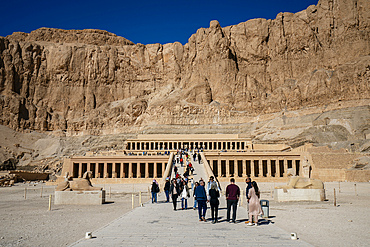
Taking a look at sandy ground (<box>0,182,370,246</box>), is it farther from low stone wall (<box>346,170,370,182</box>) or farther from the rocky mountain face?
the rocky mountain face

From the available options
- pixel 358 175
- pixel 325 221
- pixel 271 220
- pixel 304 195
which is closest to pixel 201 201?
pixel 271 220

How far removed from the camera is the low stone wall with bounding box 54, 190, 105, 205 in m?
22.5

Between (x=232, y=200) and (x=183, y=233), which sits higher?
(x=232, y=200)

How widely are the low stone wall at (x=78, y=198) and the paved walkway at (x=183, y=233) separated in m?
7.68

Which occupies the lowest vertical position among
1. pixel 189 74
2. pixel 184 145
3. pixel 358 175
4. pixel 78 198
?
pixel 78 198

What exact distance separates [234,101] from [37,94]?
78498 millimetres

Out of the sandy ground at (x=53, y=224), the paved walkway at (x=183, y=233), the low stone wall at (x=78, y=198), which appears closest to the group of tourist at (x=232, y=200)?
the paved walkway at (x=183, y=233)

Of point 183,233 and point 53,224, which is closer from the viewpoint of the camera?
point 183,233

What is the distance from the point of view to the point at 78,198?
74.3ft

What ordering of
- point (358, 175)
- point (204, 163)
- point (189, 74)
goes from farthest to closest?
point (189, 74), point (204, 163), point (358, 175)

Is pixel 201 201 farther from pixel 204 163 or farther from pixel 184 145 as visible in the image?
pixel 184 145

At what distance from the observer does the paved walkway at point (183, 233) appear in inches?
400

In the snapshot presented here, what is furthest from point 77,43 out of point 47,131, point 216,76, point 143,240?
point 143,240

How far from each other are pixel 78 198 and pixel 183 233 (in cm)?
1321
